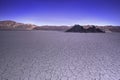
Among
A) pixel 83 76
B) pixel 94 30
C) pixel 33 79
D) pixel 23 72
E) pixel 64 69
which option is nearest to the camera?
pixel 33 79

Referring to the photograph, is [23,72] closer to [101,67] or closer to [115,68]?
[101,67]

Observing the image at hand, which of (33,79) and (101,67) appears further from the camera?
(101,67)

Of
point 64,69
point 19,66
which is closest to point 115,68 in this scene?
point 64,69

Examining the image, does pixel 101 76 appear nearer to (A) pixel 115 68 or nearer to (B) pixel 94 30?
(A) pixel 115 68

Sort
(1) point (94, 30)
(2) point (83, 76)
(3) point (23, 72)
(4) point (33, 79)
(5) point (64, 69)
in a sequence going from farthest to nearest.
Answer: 1. (1) point (94, 30)
2. (5) point (64, 69)
3. (3) point (23, 72)
4. (2) point (83, 76)
5. (4) point (33, 79)

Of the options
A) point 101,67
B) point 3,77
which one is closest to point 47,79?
point 3,77

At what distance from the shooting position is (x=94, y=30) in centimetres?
3200

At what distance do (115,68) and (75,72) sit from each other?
93cm

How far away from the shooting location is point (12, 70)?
2.46 metres

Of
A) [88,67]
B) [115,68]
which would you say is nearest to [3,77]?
[88,67]

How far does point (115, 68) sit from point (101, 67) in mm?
288

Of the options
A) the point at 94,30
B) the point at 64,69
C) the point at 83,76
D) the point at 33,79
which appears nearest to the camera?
the point at 33,79

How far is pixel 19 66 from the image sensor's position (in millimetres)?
2699

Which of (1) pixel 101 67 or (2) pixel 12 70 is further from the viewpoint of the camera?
(1) pixel 101 67
